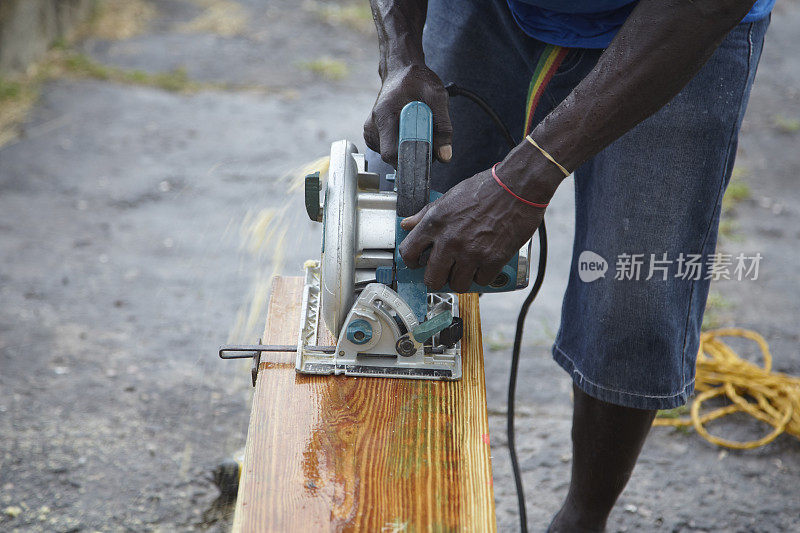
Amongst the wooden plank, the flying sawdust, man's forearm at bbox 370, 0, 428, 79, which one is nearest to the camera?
the wooden plank

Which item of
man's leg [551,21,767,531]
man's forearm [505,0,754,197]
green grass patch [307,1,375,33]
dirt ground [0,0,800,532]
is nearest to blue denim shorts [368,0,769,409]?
man's leg [551,21,767,531]

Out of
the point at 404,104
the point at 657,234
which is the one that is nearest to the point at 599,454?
the point at 657,234

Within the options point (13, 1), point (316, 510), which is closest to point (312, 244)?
point (316, 510)

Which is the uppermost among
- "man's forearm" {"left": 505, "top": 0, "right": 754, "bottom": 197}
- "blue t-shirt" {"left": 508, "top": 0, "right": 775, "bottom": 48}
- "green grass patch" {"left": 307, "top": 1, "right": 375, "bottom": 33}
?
"green grass patch" {"left": 307, "top": 1, "right": 375, "bottom": 33}

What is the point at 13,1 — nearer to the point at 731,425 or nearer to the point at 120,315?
the point at 120,315

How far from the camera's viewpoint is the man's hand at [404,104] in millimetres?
1589

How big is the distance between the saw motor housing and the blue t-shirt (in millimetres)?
381

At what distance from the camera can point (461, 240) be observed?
1342 millimetres

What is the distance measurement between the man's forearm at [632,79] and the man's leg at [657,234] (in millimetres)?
189

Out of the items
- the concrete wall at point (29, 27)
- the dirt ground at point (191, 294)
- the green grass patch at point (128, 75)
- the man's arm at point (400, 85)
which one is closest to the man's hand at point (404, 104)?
the man's arm at point (400, 85)

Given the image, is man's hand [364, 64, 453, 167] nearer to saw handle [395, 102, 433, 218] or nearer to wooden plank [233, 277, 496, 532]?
saw handle [395, 102, 433, 218]

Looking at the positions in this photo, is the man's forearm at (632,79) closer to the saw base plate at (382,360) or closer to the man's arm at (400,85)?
the man's arm at (400,85)

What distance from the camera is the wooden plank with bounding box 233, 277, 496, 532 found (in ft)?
4.00

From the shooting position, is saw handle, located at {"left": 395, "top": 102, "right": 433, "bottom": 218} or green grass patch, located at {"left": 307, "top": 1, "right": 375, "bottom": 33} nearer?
saw handle, located at {"left": 395, "top": 102, "right": 433, "bottom": 218}
